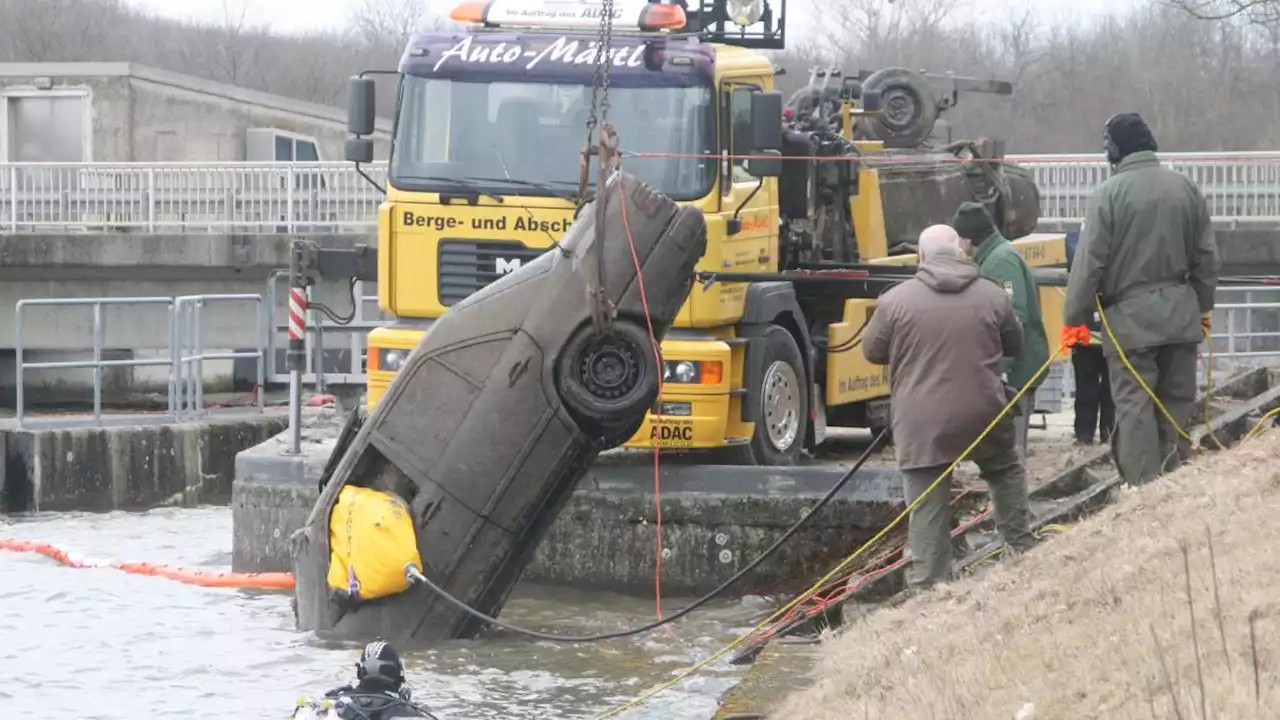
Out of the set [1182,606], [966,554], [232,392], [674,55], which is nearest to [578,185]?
[674,55]

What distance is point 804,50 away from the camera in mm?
63875

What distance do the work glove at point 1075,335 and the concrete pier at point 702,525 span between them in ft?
7.38

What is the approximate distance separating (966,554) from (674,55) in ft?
11.9

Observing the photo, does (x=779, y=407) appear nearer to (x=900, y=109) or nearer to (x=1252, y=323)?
(x=900, y=109)

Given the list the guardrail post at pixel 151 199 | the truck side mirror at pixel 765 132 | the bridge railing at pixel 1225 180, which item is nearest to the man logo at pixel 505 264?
the truck side mirror at pixel 765 132

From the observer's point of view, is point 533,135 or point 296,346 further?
point 296,346

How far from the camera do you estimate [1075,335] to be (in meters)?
9.80

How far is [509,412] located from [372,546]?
96 cm

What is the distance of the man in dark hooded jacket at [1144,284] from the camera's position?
32.2ft

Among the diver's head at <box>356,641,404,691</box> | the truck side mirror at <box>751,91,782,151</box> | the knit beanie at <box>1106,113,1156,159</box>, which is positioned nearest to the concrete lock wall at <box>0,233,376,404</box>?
the truck side mirror at <box>751,91,782,151</box>

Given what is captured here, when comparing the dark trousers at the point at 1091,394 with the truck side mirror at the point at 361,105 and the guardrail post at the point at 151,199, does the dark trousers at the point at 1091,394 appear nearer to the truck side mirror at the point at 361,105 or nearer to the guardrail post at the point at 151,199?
the truck side mirror at the point at 361,105

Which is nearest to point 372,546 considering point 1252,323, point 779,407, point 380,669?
point 380,669

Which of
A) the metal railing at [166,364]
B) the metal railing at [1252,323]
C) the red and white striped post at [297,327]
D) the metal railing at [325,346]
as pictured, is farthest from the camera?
the metal railing at [1252,323]

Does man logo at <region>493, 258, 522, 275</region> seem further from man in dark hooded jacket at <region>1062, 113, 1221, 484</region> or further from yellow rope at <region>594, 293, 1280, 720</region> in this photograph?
man in dark hooded jacket at <region>1062, 113, 1221, 484</region>
